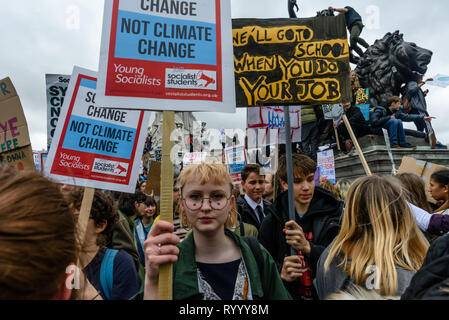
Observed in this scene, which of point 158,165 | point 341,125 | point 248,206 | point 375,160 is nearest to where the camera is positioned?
point 248,206

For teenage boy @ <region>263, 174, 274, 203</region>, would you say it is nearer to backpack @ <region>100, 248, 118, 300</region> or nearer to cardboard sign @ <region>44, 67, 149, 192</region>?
cardboard sign @ <region>44, 67, 149, 192</region>

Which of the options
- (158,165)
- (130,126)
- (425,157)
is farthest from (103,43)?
(425,157)

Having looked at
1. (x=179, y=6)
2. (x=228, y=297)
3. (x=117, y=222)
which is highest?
(x=179, y=6)

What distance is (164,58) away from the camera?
71.2 inches

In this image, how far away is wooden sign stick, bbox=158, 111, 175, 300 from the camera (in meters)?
1.42

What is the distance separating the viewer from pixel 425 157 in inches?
393

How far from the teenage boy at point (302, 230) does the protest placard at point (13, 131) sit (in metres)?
2.34

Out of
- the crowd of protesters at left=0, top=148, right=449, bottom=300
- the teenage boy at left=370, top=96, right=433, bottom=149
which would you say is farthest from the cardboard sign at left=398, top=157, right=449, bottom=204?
the teenage boy at left=370, top=96, right=433, bottom=149

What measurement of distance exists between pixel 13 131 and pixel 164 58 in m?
2.16

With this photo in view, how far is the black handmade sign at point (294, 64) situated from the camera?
10.0 ft

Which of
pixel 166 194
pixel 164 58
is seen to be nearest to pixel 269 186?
pixel 164 58

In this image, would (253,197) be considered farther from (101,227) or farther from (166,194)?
(166,194)

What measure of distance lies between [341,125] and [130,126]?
10.2 meters
